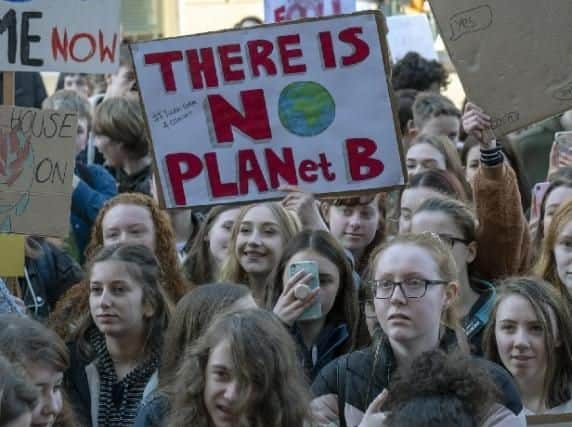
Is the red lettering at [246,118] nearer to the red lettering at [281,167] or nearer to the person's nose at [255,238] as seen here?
the red lettering at [281,167]

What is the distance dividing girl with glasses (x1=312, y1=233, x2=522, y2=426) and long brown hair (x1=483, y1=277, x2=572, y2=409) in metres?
0.53

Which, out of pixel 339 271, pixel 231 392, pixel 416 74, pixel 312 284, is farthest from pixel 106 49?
pixel 416 74

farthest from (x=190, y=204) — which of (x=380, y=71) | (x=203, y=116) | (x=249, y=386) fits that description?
(x=249, y=386)

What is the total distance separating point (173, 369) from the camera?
521 centimetres

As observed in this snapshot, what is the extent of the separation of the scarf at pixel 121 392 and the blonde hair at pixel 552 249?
1495mm

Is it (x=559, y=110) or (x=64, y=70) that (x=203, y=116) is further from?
(x=559, y=110)

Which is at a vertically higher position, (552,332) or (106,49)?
(106,49)

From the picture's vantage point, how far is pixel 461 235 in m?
6.21

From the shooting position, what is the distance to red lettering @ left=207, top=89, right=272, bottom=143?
20.2ft

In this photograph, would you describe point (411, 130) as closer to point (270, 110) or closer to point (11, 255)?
point (270, 110)

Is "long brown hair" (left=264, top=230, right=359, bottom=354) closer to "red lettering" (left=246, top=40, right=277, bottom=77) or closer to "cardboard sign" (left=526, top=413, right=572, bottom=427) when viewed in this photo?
"red lettering" (left=246, top=40, right=277, bottom=77)

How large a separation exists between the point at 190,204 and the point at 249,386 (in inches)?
68.3

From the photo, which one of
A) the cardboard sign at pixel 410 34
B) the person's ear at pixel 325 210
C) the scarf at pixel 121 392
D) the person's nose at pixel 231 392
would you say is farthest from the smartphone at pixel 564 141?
the cardboard sign at pixel 410 34

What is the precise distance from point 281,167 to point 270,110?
0.22 m
